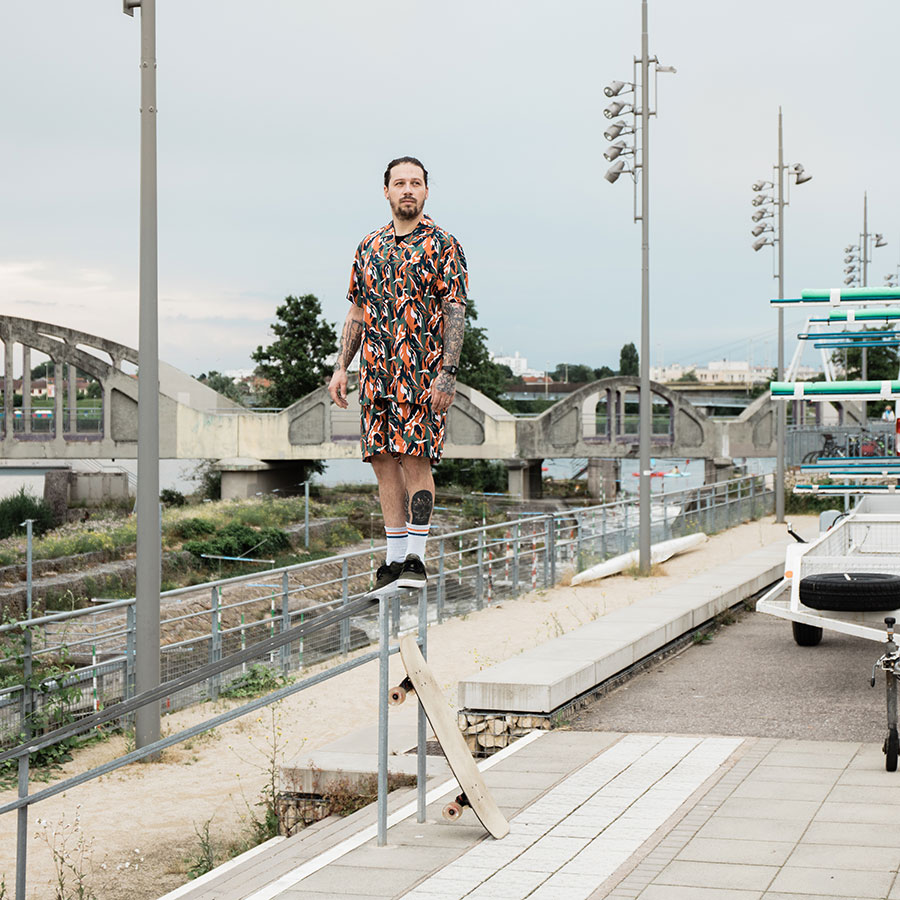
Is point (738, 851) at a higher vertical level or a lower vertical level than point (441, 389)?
lower

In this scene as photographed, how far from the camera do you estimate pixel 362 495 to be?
55656 mm

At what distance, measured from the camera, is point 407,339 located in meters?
5.53

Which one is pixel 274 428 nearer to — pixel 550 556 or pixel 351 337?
pixel 550 556

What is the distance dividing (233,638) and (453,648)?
305 inches

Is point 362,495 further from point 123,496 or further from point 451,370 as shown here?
point 451,370

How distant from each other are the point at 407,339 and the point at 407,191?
0.65 m

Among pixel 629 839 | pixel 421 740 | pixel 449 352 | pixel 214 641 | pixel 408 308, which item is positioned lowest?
pixel 214 641

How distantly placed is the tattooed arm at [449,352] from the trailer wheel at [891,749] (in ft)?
12.2

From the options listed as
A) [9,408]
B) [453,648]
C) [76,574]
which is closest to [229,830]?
[453,648]

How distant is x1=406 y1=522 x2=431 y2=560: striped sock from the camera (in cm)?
573

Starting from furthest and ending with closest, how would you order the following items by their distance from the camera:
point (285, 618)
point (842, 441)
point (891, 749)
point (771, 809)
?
point (842, 441)
point (285, 618)
point (891, 749)
point (771, 809)

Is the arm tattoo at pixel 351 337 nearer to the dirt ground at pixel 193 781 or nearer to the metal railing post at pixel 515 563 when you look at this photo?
the dirt ground at pixel 193 781

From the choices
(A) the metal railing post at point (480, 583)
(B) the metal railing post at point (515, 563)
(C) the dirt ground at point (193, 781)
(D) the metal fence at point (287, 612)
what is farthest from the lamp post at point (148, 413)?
(B) the metal railing post at point (515, 563)

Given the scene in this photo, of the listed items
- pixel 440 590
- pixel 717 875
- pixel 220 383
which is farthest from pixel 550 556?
pixel 220 383
